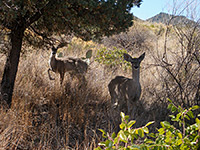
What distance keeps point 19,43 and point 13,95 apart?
4.19ft

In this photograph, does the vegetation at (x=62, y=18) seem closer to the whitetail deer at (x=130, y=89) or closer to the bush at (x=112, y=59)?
the whitetail deer at (x=130, y=89)

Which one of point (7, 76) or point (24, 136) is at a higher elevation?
point (7, 76)

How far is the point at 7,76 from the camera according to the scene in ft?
16.8

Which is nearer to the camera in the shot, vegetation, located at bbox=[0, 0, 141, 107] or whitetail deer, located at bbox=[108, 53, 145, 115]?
vegetation, located at bbox=[0, 0, 141, 107]

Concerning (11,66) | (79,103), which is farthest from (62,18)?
(79,103)

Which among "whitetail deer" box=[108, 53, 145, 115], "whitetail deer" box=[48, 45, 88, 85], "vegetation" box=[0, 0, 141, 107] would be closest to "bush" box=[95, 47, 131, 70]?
"whitetail deer" box=[48, 45, 88, 85]

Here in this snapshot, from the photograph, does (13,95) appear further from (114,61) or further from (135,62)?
(114,61)

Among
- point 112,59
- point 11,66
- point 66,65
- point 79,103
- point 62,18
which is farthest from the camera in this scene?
point 112,59

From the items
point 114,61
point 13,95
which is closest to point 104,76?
point 114,61

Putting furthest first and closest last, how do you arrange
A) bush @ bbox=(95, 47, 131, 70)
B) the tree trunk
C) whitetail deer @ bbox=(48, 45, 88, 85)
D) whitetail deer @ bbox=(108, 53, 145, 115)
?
bush @ bbox=(95, 47, 131, 70)
whitetail deer @ bbox=(48, 45, 88, 85)
whitetail deer @ bbox=(108, 53, 145, 115)
the tree trunk

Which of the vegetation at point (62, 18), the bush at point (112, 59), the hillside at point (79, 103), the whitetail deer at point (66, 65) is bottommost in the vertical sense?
the hillside at point (79, 103)

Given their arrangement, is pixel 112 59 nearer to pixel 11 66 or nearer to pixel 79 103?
pixel 79 103

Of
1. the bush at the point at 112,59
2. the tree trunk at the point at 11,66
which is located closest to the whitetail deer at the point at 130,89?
the tree trunk at the point at 11,66

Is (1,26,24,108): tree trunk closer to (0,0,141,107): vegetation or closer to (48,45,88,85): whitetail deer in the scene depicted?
(0,0,141,107): vegetation
